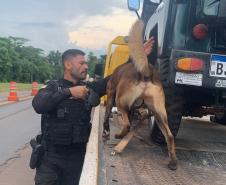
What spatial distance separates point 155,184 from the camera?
4.14 metres

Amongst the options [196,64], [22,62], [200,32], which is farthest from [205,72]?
[22,62]

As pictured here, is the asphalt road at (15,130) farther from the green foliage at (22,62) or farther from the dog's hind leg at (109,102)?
the green foliage at (22,62)

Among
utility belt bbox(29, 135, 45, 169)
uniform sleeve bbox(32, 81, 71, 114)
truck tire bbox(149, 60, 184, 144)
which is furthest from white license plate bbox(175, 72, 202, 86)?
utility belt bbox(29, 135, 45, 169)

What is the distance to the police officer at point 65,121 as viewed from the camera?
158 inches

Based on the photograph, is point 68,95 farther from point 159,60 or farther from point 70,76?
point 159,60

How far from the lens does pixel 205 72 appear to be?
5.38 metres

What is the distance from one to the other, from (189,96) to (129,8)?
2.31m

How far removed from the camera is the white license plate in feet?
17.7

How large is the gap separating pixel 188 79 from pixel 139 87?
1.83 feet

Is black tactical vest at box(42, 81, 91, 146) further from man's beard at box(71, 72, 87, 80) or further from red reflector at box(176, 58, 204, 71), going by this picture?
red reflector at box(176, 58, 204, 71)

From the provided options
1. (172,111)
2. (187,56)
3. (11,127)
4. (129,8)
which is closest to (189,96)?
(172,111)

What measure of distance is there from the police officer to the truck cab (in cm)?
155

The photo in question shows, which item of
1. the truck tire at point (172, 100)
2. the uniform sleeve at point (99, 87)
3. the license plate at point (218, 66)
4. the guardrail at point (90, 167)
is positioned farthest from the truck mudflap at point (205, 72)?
the guardrail at point (90, 167)

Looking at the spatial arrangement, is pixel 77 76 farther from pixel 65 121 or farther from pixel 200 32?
pixel 200 32
